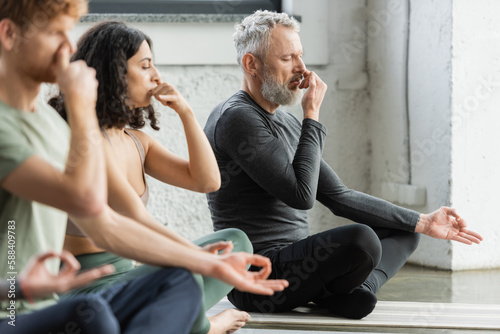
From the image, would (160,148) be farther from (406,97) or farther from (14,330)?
(406,97)

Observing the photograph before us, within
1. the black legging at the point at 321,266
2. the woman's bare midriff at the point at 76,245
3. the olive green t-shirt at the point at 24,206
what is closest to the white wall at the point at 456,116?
the black legging at the point at 321,266

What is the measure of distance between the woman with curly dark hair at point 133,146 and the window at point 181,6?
1641mm

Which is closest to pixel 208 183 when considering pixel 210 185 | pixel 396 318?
pixel 210 185

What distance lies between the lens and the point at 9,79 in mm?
1175

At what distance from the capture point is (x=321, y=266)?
2066mm

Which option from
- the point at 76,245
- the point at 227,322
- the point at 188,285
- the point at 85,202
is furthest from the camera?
the point at 227,322

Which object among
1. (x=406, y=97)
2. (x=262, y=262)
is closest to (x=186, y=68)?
(x=406, y=97)

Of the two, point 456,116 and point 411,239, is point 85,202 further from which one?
point 456,116

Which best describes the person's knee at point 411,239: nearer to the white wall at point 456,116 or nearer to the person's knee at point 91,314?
the white wall at point 456,116

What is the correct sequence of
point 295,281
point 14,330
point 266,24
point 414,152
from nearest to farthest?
point 14,330 → point 295,281 → point 266,24 → point 414,152

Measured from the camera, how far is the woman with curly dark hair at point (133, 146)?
1595mm

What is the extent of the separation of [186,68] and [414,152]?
1.08 metres

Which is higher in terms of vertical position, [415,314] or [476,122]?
[476,122]

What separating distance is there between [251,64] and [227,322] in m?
0.79
